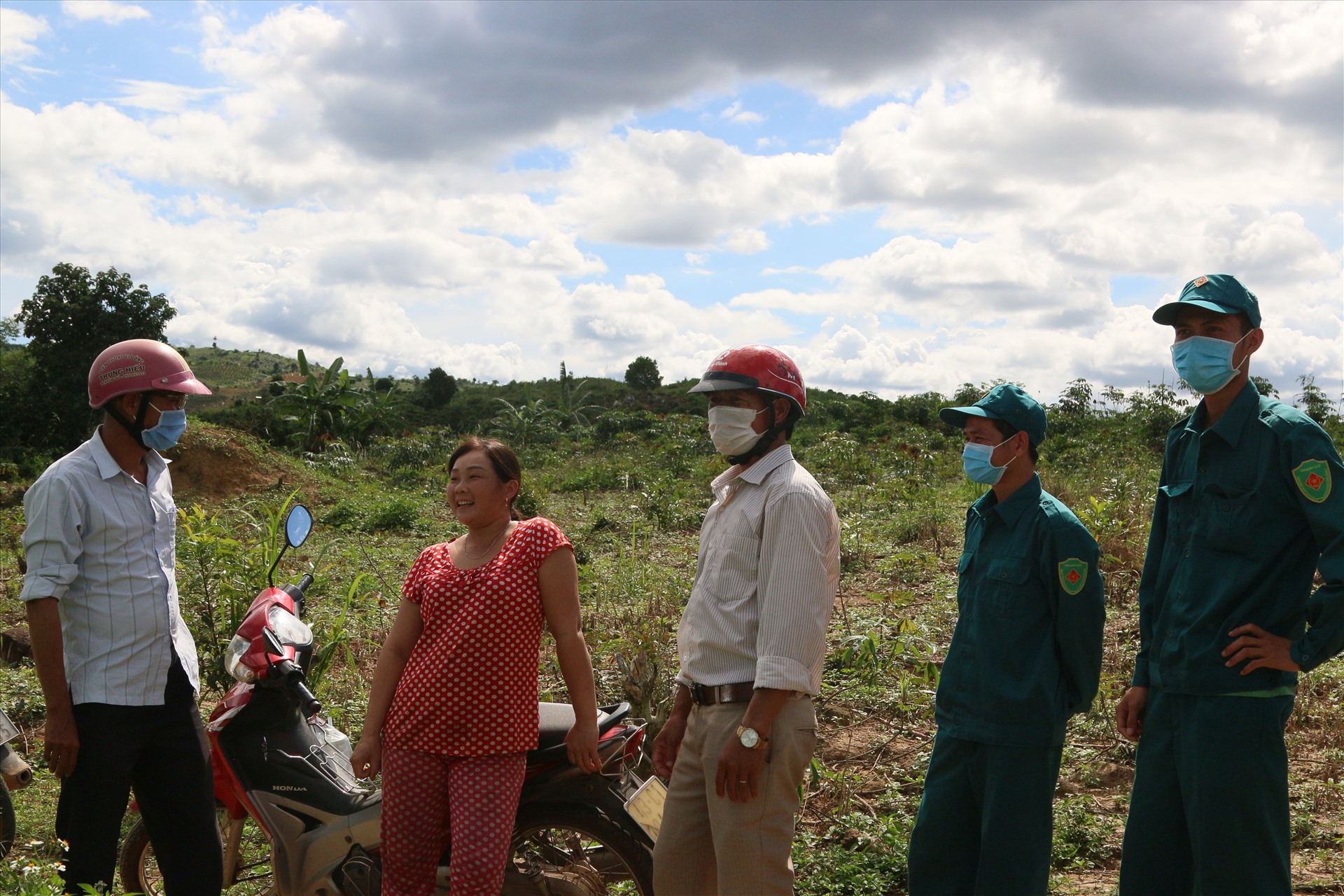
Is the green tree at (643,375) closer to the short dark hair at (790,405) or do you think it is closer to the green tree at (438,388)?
the green tree at (438,388)

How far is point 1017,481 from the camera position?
311 cm

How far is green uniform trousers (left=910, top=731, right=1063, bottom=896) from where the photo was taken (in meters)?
2.84

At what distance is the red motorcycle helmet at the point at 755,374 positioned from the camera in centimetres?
290

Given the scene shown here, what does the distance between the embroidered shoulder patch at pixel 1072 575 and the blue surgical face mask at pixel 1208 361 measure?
1.94 ft

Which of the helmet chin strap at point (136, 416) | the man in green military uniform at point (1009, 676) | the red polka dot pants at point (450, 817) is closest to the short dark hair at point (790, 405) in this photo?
the man in green military uniform at point (1009, 676)

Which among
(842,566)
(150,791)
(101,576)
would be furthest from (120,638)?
(842,566)

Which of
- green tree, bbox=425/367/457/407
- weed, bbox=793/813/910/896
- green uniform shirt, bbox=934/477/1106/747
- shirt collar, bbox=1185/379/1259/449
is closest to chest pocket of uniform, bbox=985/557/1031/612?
green uniform shirt, bbox=934/477/1106/747

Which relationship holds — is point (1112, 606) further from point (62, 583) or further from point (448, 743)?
point (62, 583)

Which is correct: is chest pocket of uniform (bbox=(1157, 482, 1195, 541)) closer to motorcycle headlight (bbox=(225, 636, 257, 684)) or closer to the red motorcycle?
the red motorcycle

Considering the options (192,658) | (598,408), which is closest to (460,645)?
(192,658)

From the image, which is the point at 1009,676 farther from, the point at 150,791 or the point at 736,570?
the point at 150,791

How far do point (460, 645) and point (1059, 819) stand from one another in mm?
2528

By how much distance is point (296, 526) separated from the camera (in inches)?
142

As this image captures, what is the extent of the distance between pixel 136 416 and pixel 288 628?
85cm
